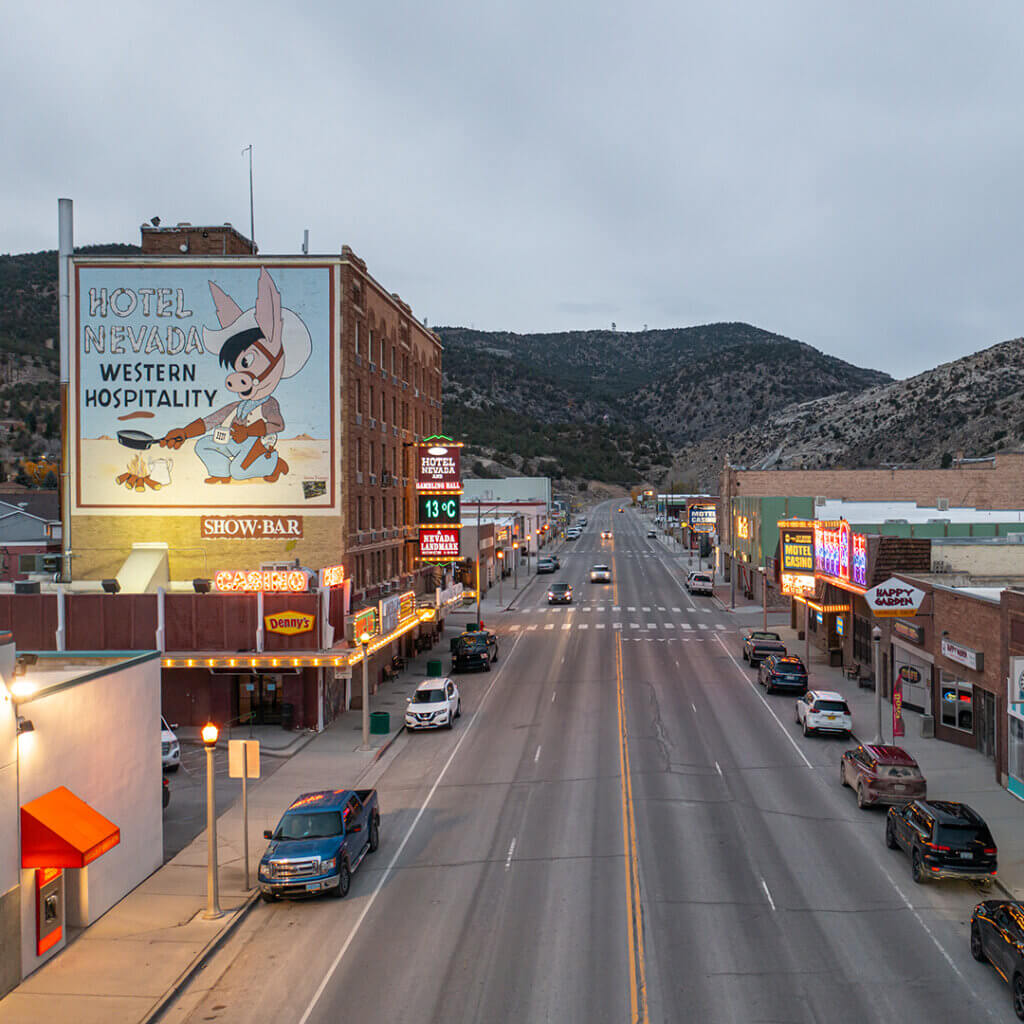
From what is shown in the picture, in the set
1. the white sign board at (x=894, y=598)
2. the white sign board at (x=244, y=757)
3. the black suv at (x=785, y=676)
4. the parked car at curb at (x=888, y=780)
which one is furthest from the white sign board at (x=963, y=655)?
the white sign board at (x=244, y=757)

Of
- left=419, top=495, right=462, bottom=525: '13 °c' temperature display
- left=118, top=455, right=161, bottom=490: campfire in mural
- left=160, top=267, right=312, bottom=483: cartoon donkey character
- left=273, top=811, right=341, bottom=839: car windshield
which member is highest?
left=160, top=267, right=312, bottom=483: cartoon donkey character

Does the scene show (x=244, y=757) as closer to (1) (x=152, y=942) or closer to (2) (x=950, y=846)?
(1) (x=152, y=942)

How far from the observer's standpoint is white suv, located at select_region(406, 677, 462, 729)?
115 ft

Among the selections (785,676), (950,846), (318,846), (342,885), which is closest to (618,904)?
(342,885)

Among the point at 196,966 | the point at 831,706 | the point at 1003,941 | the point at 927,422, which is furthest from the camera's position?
the point at 927,422

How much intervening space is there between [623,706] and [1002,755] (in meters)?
14.3

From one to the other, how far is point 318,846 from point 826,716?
788 inches

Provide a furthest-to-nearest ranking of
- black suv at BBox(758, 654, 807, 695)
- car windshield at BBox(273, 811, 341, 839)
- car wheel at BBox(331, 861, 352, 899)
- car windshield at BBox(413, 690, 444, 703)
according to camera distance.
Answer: black suv at BBox(758, 654, 807, 695)
car windshield at BBox(413, 690, 444, 703)
car windshield at BBox(273, 811, 341, 839)
car wheel at BBox(331, 861, 352, 899)

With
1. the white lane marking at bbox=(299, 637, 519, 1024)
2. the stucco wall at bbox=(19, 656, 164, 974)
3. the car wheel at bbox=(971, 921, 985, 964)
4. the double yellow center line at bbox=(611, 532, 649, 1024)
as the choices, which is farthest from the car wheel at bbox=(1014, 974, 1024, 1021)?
the stucco wall at bbox=(19, 656, 164, 974)

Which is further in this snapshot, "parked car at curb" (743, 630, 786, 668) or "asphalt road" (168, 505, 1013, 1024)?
"parked car at curb" (743, 630, 786, 668)

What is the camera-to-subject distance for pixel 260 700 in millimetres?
36312

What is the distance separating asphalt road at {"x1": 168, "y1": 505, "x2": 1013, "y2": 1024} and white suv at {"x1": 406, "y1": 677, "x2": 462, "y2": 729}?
0.90 meters

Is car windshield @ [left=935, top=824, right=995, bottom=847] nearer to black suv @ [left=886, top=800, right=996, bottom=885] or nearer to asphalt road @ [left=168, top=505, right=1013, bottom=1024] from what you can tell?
black suv @ [left=886, top=800, right=996, bottom=885]

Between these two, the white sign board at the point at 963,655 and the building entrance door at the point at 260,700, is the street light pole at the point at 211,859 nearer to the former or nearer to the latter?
the building entrance door at the point at 260,700
